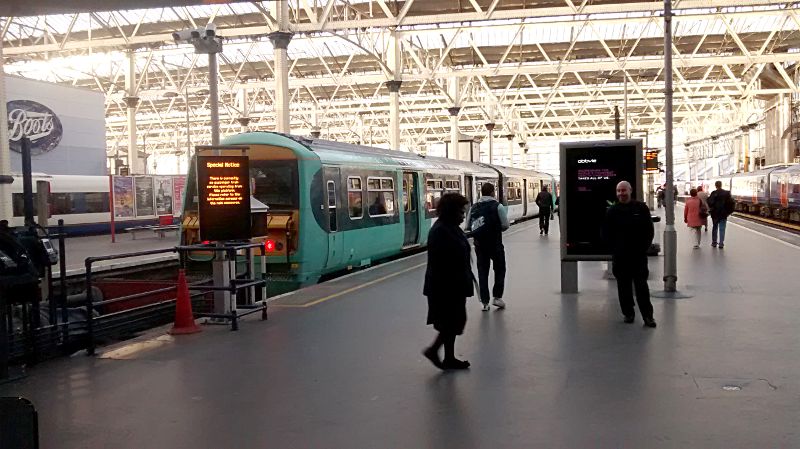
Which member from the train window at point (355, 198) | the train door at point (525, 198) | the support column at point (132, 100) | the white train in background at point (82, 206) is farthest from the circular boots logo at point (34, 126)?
the train door at point (525, 198)

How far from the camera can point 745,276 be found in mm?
13711

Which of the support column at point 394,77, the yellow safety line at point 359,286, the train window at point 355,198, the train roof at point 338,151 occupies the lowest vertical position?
the yellow safety line at point 359,286

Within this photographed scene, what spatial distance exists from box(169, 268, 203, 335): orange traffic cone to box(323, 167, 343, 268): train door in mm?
5081

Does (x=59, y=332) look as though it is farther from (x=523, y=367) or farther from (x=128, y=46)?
(x=128, y=46)

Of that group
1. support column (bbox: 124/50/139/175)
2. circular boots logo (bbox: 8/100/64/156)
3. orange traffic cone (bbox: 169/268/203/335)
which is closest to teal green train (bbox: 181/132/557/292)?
orange traffic cone (bbox: 169/268/203/335)

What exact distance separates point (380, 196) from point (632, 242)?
930 centimetres

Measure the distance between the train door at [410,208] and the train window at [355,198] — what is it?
10.3 ft

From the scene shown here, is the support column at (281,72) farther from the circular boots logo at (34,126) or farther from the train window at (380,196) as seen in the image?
the circular boots logo at (34,126)

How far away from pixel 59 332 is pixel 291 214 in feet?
18.7

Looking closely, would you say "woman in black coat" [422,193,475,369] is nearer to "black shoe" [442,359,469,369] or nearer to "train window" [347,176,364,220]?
"black shoe" [442,359,469,369]

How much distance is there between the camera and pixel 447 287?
702cm

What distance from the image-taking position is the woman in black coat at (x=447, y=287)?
7004 mm

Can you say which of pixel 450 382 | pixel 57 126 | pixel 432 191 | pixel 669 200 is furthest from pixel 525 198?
pixel 450 382

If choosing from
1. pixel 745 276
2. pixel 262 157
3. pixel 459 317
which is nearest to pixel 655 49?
pixel 745 276
